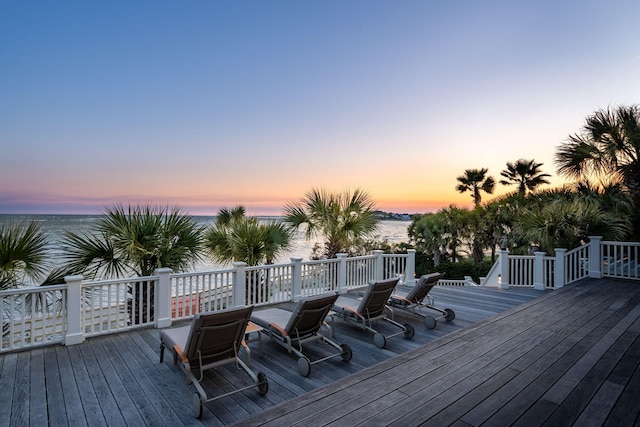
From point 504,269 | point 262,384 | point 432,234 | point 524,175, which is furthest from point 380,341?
point 524,175

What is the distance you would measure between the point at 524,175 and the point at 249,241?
64.8ft

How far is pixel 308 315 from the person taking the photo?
3957mm

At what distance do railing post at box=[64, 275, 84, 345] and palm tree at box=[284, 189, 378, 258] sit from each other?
5.55 m

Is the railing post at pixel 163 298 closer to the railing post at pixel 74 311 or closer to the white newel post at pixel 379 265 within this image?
the railing post at pixel 74 311

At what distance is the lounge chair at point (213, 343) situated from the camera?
120 inches

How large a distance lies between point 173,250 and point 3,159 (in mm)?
11650

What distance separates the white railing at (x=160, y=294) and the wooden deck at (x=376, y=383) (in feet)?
1.15

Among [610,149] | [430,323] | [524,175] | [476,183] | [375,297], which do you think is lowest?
[430,323]

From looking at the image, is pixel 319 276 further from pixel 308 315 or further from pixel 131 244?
pixel 131 244

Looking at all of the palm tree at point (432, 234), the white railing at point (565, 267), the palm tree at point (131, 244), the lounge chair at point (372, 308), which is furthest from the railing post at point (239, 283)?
the palm tree at point (432, 234)

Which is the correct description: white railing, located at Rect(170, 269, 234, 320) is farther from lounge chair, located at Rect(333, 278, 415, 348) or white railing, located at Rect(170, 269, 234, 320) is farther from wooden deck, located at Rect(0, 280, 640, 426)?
lounge chair, located at Rect(333, 278, 415, 348)

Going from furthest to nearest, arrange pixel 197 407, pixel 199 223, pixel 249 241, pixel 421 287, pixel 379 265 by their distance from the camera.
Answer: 1. pixel 199 223
2. pixel 379 265
3. pixel 249 241
4. pixel 421 287
5. pixel 197 407

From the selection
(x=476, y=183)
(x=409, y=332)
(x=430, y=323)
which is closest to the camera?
(x=409, y=332)

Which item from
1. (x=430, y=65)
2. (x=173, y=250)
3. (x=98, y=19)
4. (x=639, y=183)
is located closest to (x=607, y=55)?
(x=639, y=183)
